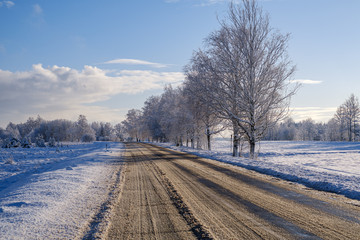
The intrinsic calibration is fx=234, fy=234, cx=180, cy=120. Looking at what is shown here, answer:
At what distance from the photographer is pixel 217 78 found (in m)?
20.3

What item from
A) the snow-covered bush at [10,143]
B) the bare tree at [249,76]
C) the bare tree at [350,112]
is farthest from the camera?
the bare tree at [350,112]

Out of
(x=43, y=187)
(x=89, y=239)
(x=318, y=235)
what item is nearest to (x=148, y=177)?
(x=43, y=187)

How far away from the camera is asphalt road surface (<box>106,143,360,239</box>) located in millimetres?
4293

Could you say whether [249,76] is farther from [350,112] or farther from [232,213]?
[350,112]

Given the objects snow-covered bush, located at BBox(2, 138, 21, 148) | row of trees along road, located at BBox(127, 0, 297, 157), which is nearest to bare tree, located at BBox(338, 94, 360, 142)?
row of trees along road, located at BBox(127, 0, 297, 157)

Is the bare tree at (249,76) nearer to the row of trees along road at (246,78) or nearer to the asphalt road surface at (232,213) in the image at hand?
the row of trees along road at (246,78)

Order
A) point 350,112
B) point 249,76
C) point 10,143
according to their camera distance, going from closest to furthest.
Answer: point 249,76
point 10,143
point 350,112

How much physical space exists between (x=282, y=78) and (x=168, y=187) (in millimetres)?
14465

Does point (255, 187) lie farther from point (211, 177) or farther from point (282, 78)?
point (282, 78)

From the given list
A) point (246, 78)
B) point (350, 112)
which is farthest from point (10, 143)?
point (350, 112)

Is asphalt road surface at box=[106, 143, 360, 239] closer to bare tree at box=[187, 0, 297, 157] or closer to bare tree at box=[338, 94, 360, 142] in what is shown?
bare tree at box=[187, 0, 297, 157]

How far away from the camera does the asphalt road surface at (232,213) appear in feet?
14.1

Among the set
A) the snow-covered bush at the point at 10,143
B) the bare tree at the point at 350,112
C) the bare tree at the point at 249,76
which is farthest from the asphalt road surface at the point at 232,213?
the bare tree at the point at 350,112

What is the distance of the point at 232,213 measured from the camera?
5.42 metres
